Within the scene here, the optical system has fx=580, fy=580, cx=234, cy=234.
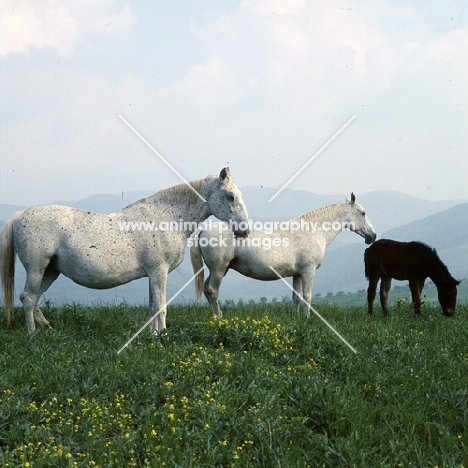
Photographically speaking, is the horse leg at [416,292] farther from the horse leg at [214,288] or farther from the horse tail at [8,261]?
the horse tail at [8,261]

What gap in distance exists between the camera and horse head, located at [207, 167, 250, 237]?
8.70 meters

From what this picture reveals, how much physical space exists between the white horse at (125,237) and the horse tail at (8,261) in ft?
0.85

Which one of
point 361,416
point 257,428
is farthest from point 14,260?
point 361,416

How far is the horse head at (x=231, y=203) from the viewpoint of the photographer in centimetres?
870

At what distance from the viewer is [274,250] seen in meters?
11.1

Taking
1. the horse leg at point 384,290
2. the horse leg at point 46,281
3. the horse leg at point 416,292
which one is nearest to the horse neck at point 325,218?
the horse leg at point 384,290

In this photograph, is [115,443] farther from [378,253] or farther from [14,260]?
[378,253]

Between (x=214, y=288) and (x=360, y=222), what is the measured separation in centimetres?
358

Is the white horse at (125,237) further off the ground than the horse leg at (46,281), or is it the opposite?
the white horse at (125,237)

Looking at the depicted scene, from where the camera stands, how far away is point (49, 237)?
9.04 metres

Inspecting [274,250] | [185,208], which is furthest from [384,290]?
[185,208]

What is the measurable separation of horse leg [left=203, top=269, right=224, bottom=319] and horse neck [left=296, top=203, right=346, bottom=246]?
7.05ft

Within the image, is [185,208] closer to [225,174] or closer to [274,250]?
[225,174]

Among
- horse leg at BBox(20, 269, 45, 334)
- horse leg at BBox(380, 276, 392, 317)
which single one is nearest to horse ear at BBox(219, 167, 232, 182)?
horse leg at BBox(20, 269, 45, 334)
